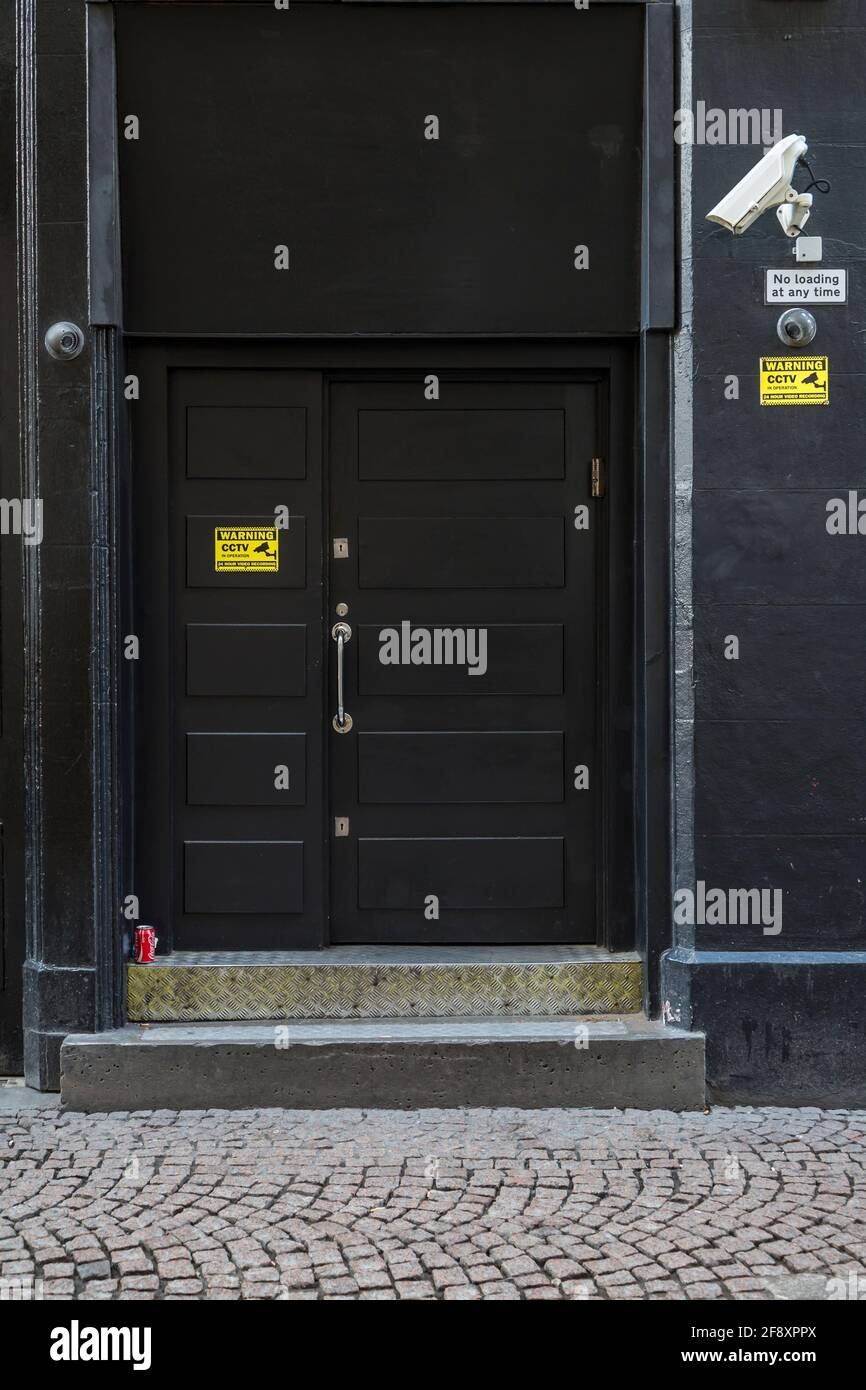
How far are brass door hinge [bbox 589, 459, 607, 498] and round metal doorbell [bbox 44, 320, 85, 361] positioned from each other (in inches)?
92.3

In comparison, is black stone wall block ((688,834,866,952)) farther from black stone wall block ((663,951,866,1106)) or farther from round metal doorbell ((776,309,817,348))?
round metal doorbell ((776,309,817,348))

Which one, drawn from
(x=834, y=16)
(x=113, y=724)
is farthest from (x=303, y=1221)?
(x=834, y=16)

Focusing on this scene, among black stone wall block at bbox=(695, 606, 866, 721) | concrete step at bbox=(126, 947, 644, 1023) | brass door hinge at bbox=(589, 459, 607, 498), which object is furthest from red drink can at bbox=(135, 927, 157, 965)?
brass door hinge at bbox=(589, 459, 607, 498)

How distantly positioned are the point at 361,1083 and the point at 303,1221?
1136 millimetres

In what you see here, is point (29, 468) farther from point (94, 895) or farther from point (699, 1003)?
point (699, 1003)

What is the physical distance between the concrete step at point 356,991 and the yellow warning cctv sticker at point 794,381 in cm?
257

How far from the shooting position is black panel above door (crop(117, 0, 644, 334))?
17.6 ft

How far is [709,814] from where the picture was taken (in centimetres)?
534

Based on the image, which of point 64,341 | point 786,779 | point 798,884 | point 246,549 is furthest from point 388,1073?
point 64,341

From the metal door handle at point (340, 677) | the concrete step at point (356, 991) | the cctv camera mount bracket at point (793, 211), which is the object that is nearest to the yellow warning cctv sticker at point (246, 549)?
the metal door handle at point (340, 677)

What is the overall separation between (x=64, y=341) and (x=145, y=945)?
267cm

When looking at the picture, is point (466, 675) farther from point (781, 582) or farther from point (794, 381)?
point (794, 381)

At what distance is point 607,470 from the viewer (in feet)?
18.9

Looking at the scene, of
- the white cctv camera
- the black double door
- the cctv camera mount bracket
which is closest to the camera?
the white cctv camera
